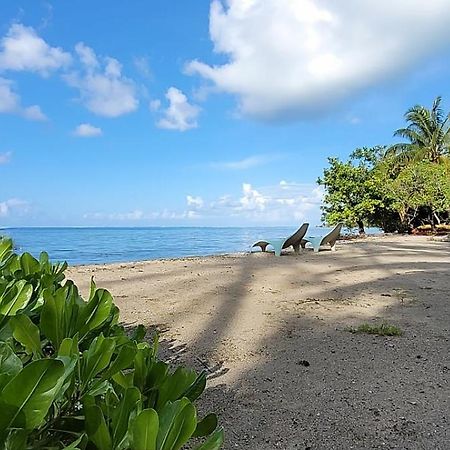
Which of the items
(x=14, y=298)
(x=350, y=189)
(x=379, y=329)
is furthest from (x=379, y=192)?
(x=14, y=298)

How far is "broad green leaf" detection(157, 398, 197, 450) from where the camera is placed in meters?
0.51

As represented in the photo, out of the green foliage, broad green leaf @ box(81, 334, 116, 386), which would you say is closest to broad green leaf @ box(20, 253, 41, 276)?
broad green leaf @ box(81, 334, 116, 386)

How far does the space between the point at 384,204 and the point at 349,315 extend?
56.4 ft

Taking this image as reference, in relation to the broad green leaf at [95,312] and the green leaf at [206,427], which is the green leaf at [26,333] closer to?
the broad green leaf at [95,312]

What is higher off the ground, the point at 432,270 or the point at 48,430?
the point at 48,430

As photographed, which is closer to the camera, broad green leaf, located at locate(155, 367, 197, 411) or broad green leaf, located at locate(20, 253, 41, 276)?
broad green leaf, located at locate(155, 367, 197, 411)

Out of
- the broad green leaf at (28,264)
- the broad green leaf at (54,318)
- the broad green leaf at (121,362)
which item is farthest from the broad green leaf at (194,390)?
the broad green leaf at (28,264)

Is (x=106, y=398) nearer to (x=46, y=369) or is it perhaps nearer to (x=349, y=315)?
(x=46, y=369)

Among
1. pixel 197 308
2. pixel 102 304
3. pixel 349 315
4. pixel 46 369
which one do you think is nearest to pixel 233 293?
pixel 197 308

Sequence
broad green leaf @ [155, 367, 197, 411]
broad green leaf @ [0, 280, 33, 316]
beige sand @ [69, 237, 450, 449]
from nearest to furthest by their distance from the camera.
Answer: broad green leaf @ [155, 367, 197, 411] < broad green leaf @ [0, 280, 33, 316] < beige sand @ [69, 237, 450, 449]

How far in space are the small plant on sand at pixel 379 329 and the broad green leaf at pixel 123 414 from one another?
2.74m

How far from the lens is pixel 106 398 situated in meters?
0.65

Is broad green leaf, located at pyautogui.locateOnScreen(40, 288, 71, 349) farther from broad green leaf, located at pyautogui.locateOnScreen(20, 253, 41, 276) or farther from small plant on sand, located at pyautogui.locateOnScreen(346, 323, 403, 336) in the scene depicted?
small plant on sand, located at pyautogui.locateOnScreen(346, 323, 403, 336)

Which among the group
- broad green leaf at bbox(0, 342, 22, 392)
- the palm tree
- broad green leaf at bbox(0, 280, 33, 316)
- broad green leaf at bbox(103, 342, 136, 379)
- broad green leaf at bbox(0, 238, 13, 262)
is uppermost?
the palm tree
